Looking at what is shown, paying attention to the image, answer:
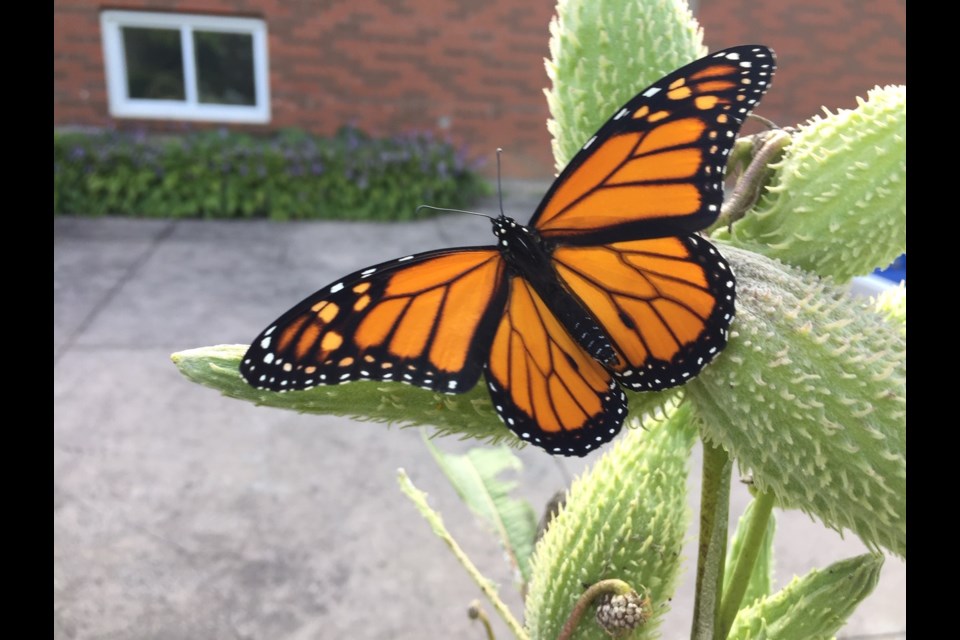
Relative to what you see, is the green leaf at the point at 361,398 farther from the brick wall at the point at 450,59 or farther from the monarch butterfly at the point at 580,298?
the brick wall at the point at 450,59

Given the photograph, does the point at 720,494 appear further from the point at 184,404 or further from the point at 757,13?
the point at 757,13

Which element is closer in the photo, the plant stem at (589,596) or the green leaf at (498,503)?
the plant stem at (589,596)

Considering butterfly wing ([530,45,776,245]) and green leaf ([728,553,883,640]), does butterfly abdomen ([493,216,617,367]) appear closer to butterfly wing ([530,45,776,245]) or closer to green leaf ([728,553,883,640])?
butterfly wing ([530,45,776,245])

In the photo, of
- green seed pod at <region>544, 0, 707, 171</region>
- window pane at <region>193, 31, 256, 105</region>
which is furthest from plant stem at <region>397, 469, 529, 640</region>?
window pane at <region>193, 31, 256, 105</region>

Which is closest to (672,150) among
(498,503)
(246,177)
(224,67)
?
(498,503)

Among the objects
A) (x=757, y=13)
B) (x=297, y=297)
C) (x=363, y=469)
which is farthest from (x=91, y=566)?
(x=757, y=13)

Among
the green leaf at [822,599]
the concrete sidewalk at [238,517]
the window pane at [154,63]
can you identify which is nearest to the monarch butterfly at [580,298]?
the green leaf at [822,599]

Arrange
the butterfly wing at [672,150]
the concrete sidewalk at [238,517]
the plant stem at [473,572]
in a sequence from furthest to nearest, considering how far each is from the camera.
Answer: the concrete sidewalk at [238,517]
the plant stem at [473,572]
the butterfly wing at [672,150]
